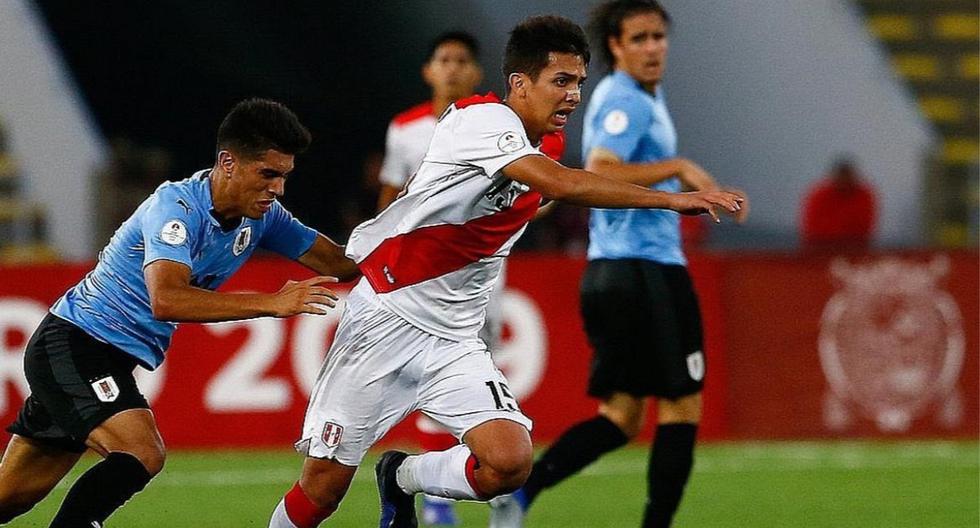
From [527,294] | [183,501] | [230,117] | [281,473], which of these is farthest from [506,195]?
[527,294]

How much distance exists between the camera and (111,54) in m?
15.7

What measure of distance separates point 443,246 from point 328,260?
59 centimetres

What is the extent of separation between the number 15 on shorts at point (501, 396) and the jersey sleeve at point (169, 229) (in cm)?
106

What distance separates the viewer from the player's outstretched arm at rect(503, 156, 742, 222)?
210 inches

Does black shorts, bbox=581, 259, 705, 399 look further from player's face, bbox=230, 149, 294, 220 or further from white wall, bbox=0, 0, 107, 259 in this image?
white wall, bbox=0, 0, 107, 259

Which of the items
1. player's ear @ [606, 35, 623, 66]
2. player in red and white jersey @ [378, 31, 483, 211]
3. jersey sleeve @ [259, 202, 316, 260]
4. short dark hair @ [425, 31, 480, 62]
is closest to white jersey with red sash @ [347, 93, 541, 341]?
jersey sleeve @ [259, 202, 316, 260]

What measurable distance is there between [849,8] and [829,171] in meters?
1.64

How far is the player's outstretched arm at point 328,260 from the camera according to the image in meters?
6.33

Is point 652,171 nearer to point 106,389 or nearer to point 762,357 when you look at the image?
point 106,389

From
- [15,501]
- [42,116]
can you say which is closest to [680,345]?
[15,501]

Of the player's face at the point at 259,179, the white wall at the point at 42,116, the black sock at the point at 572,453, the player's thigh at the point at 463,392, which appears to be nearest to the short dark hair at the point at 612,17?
the black sock at the point at 572,453

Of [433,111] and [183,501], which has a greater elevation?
[433,111]

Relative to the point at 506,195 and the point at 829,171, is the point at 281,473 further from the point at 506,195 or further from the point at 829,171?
the point at 829,171

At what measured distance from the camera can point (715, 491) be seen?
948 centimetres
